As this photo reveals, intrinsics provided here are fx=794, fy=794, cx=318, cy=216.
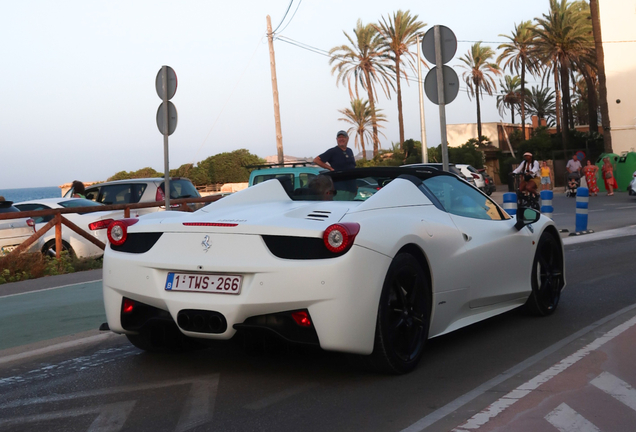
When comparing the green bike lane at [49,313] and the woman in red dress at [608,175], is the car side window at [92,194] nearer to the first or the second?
the green bike lane at [49,313]

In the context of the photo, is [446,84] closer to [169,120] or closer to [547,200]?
[169,120]

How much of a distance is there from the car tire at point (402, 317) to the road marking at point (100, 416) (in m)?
1.45

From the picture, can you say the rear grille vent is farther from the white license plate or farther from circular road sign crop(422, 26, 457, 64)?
circular road sign crop(422, 26, 457, 64)

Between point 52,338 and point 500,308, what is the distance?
140 inches

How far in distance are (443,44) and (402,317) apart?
642 centimetres

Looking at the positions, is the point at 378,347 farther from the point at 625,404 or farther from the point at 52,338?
the point at 52,338

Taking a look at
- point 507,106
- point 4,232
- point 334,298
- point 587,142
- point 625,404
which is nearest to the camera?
point 625,404

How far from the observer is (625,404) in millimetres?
3916

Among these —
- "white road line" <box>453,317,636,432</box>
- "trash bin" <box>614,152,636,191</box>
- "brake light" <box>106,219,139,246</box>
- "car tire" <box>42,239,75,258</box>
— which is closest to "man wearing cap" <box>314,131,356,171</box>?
"car tire" <box>42,239,75,258</box>

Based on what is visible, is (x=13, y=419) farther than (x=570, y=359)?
No

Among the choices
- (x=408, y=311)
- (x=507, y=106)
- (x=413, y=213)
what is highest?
(x=507, y=106)

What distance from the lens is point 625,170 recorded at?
34219 mm

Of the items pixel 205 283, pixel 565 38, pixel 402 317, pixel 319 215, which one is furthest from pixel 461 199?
pixel 565 38

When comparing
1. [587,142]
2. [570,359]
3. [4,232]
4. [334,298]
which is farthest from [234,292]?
[587,142]
